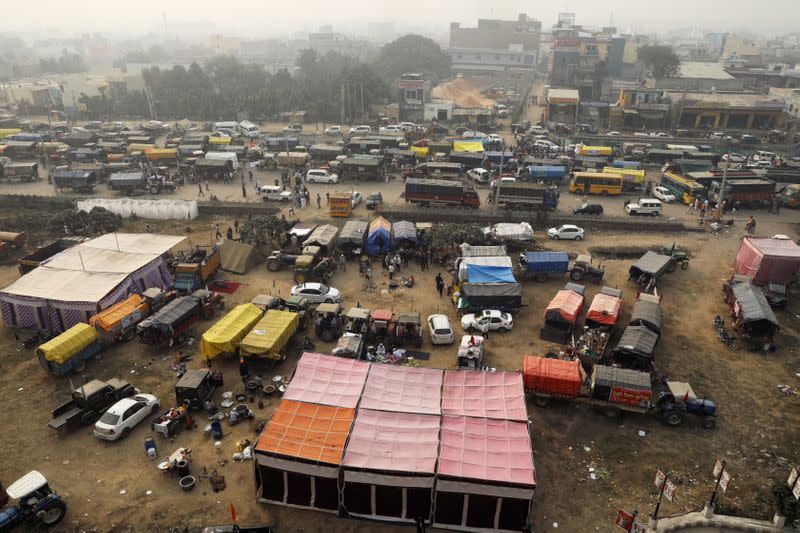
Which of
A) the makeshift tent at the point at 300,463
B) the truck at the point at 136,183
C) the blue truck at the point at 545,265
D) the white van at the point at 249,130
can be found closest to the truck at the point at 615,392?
the makeshift tent at the point at 300,463

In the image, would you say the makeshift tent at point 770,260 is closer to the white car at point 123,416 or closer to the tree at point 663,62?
the white car at point 123,416

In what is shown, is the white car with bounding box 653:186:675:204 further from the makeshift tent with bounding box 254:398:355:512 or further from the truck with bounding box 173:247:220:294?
the makeshift tent with bounding box 254:398:355:512

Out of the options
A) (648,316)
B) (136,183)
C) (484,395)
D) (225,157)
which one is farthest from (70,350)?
(225,157)

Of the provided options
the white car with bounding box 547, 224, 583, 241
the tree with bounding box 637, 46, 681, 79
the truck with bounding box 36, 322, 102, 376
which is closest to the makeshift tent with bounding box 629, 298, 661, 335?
the white car with bounding box 547, 224, 583, 241

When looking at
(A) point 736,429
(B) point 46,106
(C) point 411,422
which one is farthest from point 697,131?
(B) point 46,106

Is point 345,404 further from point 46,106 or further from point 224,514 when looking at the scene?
point 46,106

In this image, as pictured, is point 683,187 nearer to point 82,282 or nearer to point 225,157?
point 225,157
